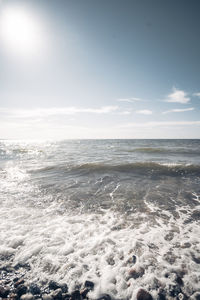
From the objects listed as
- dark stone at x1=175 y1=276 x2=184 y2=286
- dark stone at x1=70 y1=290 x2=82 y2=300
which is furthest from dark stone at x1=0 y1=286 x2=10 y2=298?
dark stone at x1=175 y1=276 x2=184 y2=286

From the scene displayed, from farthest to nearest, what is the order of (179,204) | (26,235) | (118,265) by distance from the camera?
(179,204)
(26,235)
(118,265)

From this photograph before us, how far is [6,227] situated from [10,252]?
1.42 m

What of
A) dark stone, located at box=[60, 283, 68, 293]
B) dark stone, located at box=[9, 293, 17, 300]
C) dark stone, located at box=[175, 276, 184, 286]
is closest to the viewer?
dark stone, located at box=[9, 293, 17, 300]

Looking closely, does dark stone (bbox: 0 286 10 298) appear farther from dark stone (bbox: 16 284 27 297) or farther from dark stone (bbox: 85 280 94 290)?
dark stone (bbox: 85 280 94 290)

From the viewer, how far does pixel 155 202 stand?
697 cm

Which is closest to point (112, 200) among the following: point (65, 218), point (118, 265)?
point (65, 218)

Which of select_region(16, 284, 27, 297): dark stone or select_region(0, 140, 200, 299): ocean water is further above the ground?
select_region(16, 284, 27, 297): dark stone

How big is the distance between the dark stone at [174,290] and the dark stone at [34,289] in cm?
248

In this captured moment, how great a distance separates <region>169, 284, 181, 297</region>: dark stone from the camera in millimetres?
2738

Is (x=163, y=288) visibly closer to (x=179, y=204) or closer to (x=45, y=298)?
(x=45, y=298)

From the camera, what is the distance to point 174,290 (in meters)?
2.81

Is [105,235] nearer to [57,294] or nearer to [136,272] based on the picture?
[136,272]

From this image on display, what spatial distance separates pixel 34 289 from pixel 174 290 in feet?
8.77

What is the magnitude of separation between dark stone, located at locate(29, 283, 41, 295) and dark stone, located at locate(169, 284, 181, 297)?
8.14ft
